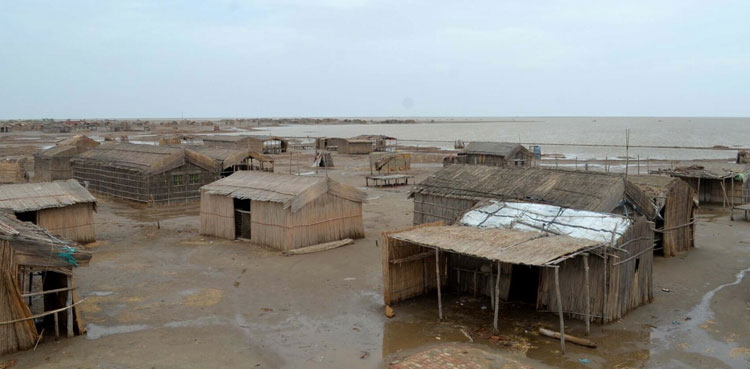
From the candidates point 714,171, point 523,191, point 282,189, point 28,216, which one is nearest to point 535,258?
point 523,191


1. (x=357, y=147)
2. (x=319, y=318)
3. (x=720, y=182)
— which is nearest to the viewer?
(x=319, y=318)

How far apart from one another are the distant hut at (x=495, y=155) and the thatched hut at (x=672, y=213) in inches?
830

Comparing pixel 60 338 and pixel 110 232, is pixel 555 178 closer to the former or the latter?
pixel 60 338

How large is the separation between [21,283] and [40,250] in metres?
1.17

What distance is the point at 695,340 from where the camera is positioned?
11.3m

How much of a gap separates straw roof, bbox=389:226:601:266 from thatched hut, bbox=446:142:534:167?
27923 mm

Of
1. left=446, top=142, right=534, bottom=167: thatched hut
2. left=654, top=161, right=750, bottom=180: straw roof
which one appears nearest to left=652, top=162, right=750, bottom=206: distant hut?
left=654, top=161, right=750, bottom=180: straw roof

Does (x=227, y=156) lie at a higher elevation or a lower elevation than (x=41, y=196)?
higher

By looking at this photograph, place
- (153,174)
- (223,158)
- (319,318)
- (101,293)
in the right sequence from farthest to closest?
(223,158) → (153,174) → (101,293) → (319,318)

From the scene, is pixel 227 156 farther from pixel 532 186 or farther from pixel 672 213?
pixel 672 213

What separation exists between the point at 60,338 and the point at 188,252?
24.0 feet

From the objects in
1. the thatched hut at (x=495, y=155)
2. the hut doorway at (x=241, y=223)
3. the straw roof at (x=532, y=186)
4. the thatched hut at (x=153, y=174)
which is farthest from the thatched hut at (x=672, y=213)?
the thatched hut at (x=495, y=155)

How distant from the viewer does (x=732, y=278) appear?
1573cm

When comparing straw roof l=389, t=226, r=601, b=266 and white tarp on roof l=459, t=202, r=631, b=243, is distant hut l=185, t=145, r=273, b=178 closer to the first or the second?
white tarp on roof l=459, t=202, r=631, b=243
